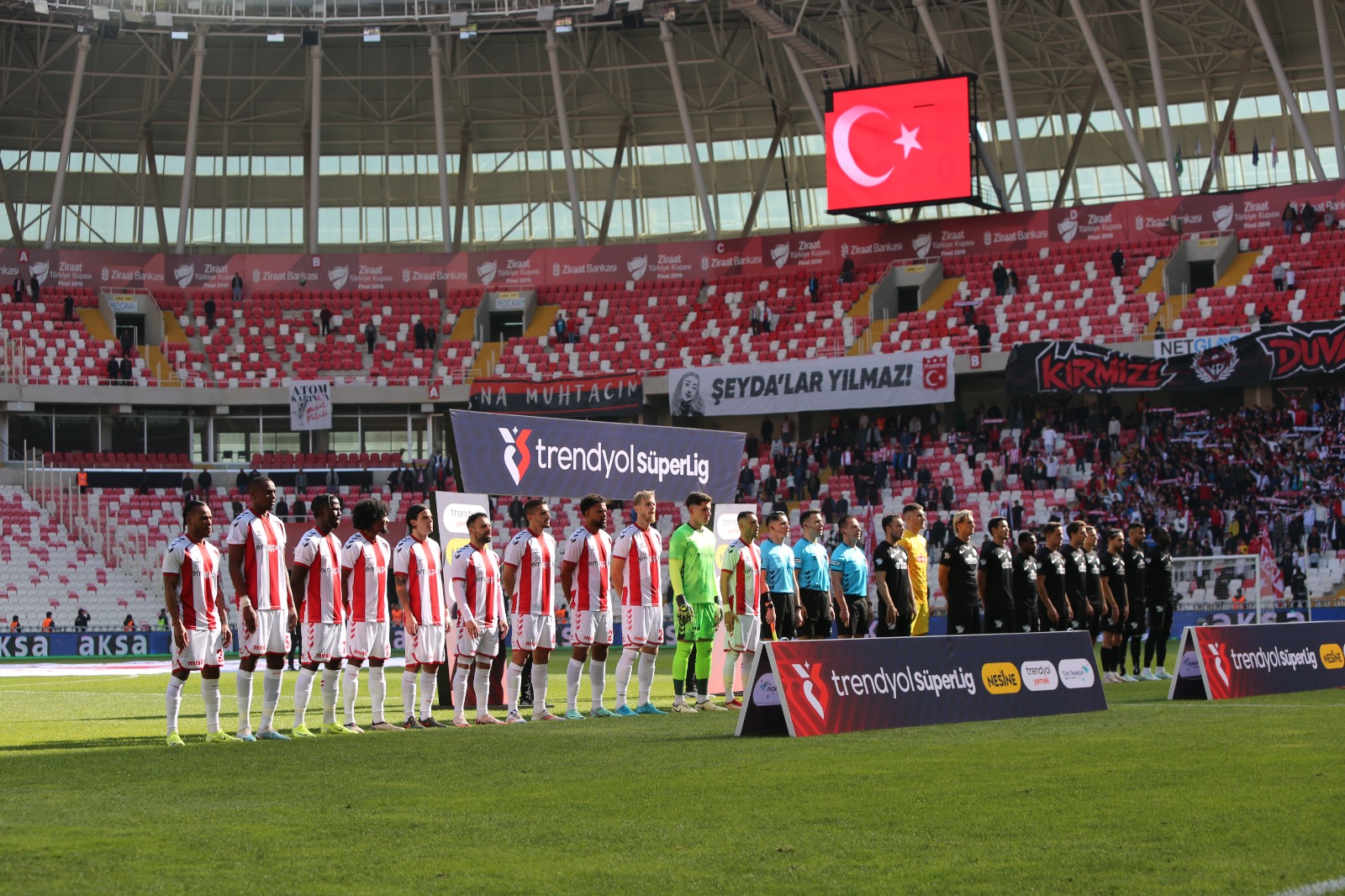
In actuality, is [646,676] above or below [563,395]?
below

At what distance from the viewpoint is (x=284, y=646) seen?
12.9 m

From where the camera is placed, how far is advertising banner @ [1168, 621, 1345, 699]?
15.3 m

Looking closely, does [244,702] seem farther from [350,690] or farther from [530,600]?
[530,600]

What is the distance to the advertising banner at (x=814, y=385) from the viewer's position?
42.7m

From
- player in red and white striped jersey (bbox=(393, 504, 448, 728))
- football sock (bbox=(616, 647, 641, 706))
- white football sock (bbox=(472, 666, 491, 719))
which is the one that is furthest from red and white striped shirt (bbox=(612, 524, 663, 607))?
player in red and white striped jersey (bbox=(393, 504, 448, 728))

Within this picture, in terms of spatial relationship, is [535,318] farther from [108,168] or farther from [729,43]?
[108,168]

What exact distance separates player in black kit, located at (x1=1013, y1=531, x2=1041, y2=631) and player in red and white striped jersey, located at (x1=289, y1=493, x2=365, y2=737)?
831 centimetres

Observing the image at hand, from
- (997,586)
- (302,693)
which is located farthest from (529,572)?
(997,586)

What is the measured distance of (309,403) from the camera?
47469 mm

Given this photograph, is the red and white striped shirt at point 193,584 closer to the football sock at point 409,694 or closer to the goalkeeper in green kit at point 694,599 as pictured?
the football sock at point 409,694

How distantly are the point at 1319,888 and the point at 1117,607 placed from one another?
14.1 meters

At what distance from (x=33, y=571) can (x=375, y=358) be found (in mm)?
13308

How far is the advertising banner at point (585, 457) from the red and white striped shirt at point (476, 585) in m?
1.95

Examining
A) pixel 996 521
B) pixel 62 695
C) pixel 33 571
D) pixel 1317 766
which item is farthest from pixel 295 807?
pixel 33 571
